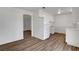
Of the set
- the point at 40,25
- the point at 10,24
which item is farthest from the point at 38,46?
the point at 10,24

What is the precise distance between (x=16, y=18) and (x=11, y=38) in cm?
95

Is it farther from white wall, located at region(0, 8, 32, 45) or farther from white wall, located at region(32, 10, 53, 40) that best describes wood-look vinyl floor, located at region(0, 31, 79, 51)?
white wall, located at region(32, 10, 53, 40)

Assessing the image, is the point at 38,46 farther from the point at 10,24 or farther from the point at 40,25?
the point at 10,24

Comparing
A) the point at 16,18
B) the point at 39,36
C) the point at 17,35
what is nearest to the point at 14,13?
the point at 16,18

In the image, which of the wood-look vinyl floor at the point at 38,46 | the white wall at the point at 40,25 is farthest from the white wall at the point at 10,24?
the white wall at the point at 40,25

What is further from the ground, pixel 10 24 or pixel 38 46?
pixel 10 24

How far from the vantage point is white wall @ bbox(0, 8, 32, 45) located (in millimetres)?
3004

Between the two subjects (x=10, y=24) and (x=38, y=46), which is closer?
(x=38, y=46)

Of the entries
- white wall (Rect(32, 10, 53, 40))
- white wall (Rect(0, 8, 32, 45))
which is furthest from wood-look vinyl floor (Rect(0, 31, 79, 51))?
white wall (Rect(32, 10, 53, 40))

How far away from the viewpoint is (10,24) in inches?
129

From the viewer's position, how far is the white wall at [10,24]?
9.86 feet

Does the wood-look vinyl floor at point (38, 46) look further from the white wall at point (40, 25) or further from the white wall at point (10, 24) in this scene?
the white wall at point (40, 25)

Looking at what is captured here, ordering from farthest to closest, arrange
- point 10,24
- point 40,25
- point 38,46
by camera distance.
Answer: point 40,25, point 10,24, point 38,46

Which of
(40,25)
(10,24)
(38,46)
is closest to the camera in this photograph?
(38,46)
